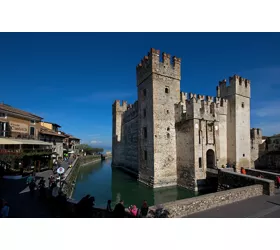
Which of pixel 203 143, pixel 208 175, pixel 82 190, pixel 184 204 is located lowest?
pixel 82 190

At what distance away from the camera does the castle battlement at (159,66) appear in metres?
18.2

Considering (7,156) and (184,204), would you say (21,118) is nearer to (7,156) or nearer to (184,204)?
(7,156)

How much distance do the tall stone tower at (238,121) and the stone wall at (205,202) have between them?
10907 mm

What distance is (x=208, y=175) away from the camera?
17.0 metres

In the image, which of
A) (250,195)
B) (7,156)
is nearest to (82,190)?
(7,156)

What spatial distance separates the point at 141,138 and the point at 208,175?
8.58 meters

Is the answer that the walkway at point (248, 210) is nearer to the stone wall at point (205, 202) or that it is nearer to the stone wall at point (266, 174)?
the stone wall at point (205, 202)

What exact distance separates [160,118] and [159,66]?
5857 millimetres

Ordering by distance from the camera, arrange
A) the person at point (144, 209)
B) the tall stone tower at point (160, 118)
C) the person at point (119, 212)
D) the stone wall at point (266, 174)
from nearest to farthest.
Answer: the person at point (119, 212)
the person at point (144, 209)
the stone wall at point (266, 174)
the tall stone tower at point (160, 118)

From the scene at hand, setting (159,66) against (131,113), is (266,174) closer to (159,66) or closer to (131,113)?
(159,66)

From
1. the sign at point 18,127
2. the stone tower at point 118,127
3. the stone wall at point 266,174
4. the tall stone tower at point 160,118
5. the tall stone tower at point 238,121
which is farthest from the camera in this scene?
the stone tower at point 118,127

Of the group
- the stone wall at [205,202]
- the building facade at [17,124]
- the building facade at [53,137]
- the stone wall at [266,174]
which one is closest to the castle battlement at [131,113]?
the building facade at [53,137]

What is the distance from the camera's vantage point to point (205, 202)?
785cm

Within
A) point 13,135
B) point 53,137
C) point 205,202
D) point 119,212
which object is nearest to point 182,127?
point 205,202
